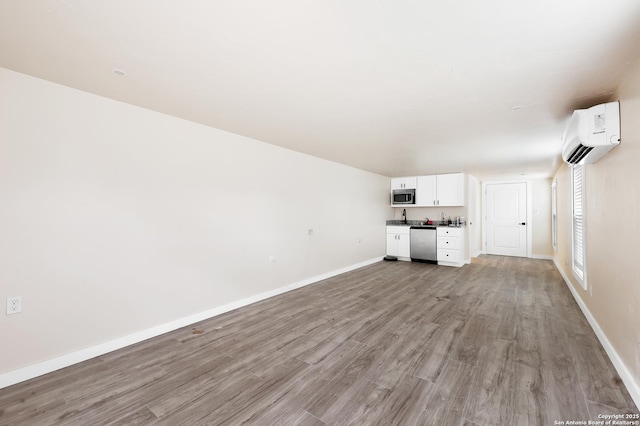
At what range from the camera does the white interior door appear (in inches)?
298

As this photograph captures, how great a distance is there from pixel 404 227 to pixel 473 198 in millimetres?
2276

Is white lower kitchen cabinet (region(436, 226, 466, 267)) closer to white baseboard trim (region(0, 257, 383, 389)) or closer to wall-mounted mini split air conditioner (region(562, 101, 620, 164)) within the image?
wall-mounted mini split air conditioner (region(562, 101, 620, 164))

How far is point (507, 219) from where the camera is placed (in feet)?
25.6

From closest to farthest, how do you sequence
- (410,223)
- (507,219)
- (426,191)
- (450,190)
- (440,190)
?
(450,190) < (440,190) < (426,191) < (410,223) < (507,219)

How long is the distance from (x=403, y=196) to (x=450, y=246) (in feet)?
5.71

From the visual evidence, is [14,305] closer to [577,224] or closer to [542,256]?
[577,224]

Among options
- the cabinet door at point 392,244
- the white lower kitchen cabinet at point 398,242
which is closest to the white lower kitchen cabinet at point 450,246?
the white lower kitchen cabinet at point 398,242

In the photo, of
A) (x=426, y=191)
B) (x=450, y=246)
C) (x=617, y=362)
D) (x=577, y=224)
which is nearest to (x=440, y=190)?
(x=426, y=191)

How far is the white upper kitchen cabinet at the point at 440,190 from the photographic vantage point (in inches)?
253

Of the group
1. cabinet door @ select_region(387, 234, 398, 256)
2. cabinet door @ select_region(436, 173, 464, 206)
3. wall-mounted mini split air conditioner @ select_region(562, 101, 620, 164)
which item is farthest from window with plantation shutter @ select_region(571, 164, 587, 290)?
cabinet door @ select_region(387, 234, 398, 256)

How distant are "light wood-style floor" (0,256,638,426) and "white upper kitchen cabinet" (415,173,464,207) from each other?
3.35 meters

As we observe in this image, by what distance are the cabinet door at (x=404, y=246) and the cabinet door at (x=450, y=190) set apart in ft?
3.92

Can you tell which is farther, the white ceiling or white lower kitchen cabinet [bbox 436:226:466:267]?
white lower kitchen cabinet [bbox 436:226:466:267]

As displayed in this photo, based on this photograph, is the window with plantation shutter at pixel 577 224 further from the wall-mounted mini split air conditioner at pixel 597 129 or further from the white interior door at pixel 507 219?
the white interior door at pixel 507 219
